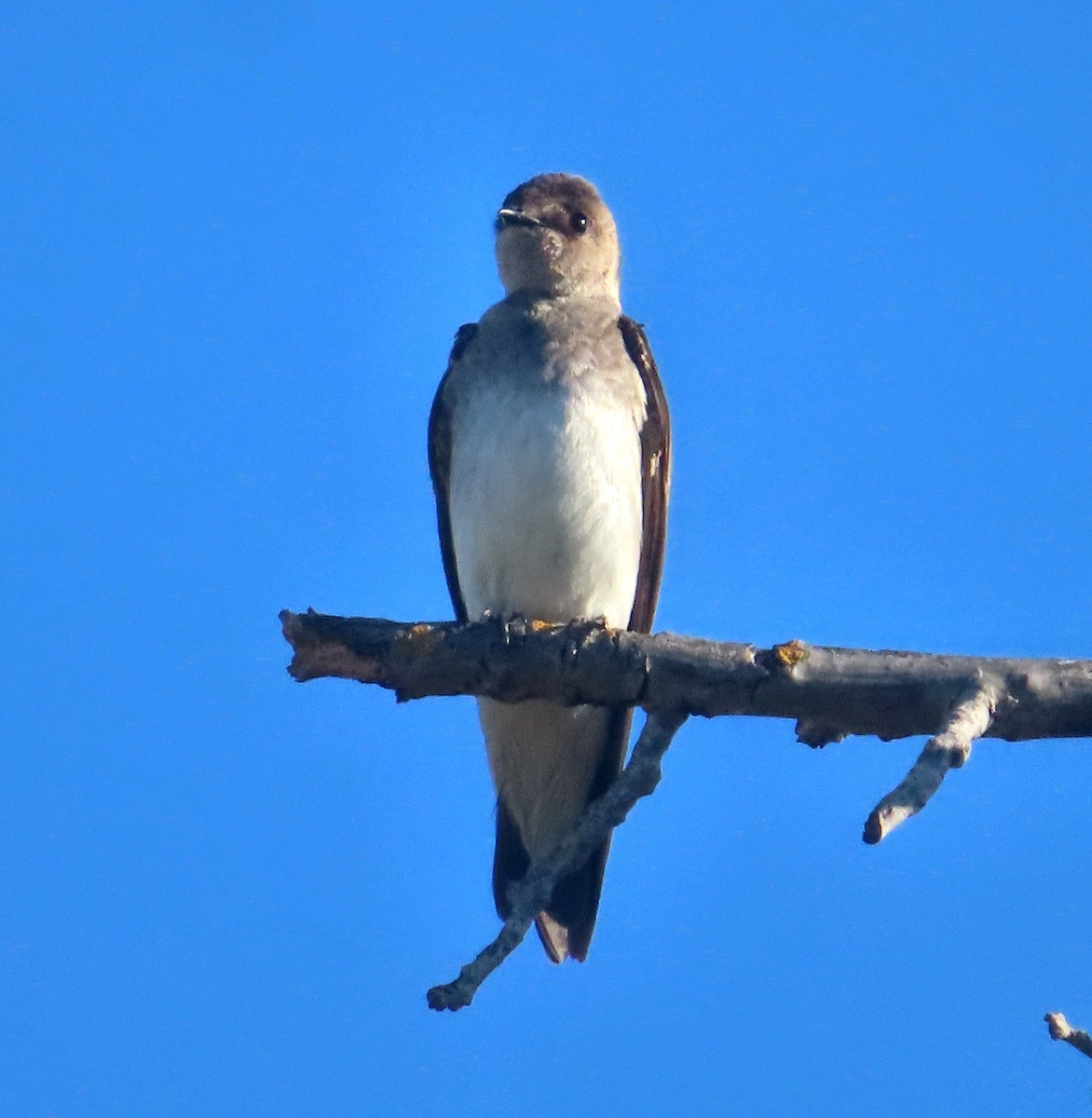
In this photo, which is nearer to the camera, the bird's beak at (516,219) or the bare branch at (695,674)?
the bare branch at (695,674)

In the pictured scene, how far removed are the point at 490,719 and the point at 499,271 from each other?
2.63 meters

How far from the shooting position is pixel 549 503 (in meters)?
7.78

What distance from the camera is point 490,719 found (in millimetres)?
8477

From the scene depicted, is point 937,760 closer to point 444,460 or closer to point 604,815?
point 604,815

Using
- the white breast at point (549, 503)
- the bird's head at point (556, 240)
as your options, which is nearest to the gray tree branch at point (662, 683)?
the white breast at point (549, 503)

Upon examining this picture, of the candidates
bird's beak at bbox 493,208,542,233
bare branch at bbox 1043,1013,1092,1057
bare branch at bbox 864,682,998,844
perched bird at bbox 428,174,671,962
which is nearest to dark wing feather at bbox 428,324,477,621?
perched bird at bbox 428,174,671,962

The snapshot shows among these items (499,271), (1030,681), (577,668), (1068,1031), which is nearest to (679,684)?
(577,668)

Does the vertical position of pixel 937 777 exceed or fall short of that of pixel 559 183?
it falls short

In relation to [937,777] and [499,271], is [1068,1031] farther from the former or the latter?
[499,271]

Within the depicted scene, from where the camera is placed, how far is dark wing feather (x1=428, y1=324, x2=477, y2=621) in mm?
8805

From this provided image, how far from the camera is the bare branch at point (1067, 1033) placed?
12.8ft

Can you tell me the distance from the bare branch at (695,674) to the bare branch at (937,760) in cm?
9

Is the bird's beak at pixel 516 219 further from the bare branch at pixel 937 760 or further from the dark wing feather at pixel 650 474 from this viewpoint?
the bare branch at pixel 937 760

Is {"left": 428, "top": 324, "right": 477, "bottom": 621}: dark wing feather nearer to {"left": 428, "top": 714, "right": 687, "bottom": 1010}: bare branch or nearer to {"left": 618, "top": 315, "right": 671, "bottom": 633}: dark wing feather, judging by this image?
{"left": 618, "top": 315, "right": 671, "bottom": 633}: dark wing feather
